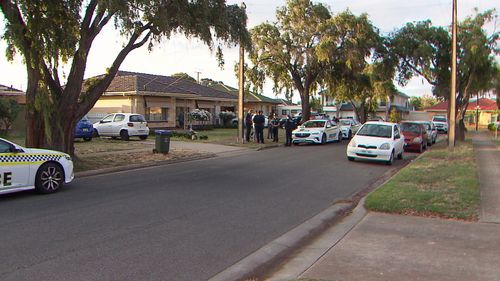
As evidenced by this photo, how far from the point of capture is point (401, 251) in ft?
18.7

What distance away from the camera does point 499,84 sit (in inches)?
1206

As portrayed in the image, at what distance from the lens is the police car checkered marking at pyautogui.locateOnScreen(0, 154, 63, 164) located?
343 inches

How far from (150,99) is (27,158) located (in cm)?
2502

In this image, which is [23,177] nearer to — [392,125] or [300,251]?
[300,251]

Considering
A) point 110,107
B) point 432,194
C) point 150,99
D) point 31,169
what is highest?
point 150,99

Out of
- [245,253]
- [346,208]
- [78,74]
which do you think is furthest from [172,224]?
[78,74]

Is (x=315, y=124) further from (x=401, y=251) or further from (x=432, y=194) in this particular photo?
(x=401, y=251)

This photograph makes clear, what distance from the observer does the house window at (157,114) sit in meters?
33.9

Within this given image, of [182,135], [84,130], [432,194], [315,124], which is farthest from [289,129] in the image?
[432,194]

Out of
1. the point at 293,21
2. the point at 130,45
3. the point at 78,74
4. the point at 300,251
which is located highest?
the point at 293,21

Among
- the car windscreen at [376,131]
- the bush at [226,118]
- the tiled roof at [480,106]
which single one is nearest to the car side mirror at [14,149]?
the car windscreen at [376,131]

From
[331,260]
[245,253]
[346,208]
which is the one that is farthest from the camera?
[346,208]

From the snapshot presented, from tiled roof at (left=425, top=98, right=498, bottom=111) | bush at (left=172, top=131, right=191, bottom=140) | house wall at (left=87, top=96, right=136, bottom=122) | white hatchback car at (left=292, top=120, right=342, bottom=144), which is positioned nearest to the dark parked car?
bush at (left=172, top=131, right=191, bottom=140)

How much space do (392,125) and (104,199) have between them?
12.3m
